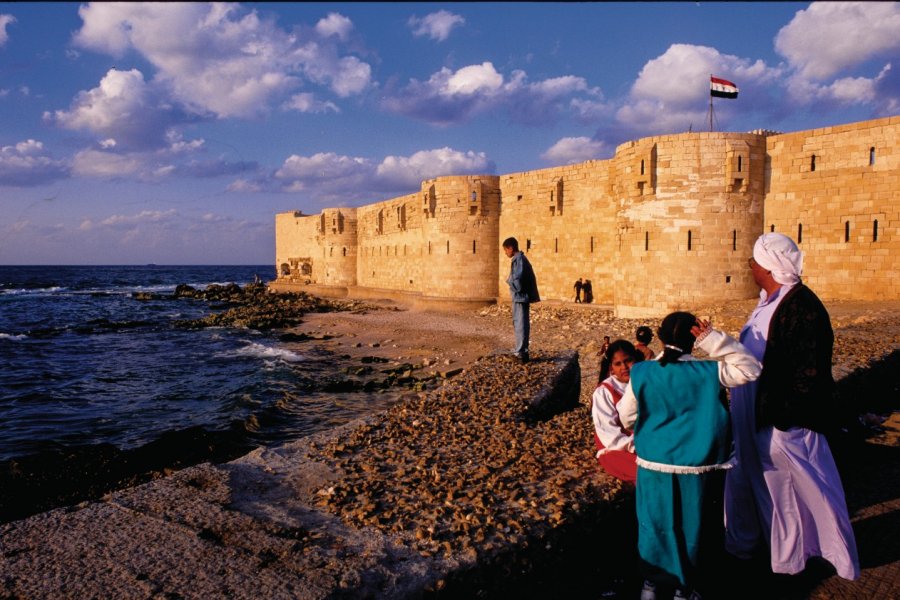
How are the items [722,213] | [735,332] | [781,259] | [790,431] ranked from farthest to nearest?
[722,213] → [735,332] → [781,259] → [790,431]

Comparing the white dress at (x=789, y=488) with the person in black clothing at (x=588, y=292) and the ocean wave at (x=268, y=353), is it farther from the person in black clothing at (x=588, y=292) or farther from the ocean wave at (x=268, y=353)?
the person in black clothing at (x=588, y=292)

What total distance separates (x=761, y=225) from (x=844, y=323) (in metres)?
4.15

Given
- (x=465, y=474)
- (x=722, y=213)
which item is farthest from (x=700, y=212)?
(x=465, y=474)

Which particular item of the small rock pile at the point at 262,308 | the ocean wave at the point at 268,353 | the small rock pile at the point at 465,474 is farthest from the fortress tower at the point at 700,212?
the small rock pile at the point at 262,308

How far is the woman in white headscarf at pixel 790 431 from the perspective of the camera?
3.22m

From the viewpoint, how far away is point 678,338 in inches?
119

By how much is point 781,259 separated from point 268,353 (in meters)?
16.2

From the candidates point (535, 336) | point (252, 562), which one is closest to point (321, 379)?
point (535, 336)

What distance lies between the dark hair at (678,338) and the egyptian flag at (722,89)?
1694cm

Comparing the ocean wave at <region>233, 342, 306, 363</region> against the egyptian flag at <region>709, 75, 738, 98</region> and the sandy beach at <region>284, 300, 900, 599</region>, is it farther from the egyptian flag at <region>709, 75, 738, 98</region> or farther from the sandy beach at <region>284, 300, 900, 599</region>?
the egyptian flag at <region>709, 75, 738, 98</region>

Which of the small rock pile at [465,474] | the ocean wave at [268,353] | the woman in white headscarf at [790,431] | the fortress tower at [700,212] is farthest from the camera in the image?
the ocean wave at [268,353]

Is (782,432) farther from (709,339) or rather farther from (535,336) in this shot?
(535,336)

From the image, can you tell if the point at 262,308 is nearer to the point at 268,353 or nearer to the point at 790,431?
the point at 268,353

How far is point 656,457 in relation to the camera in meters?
3.07
